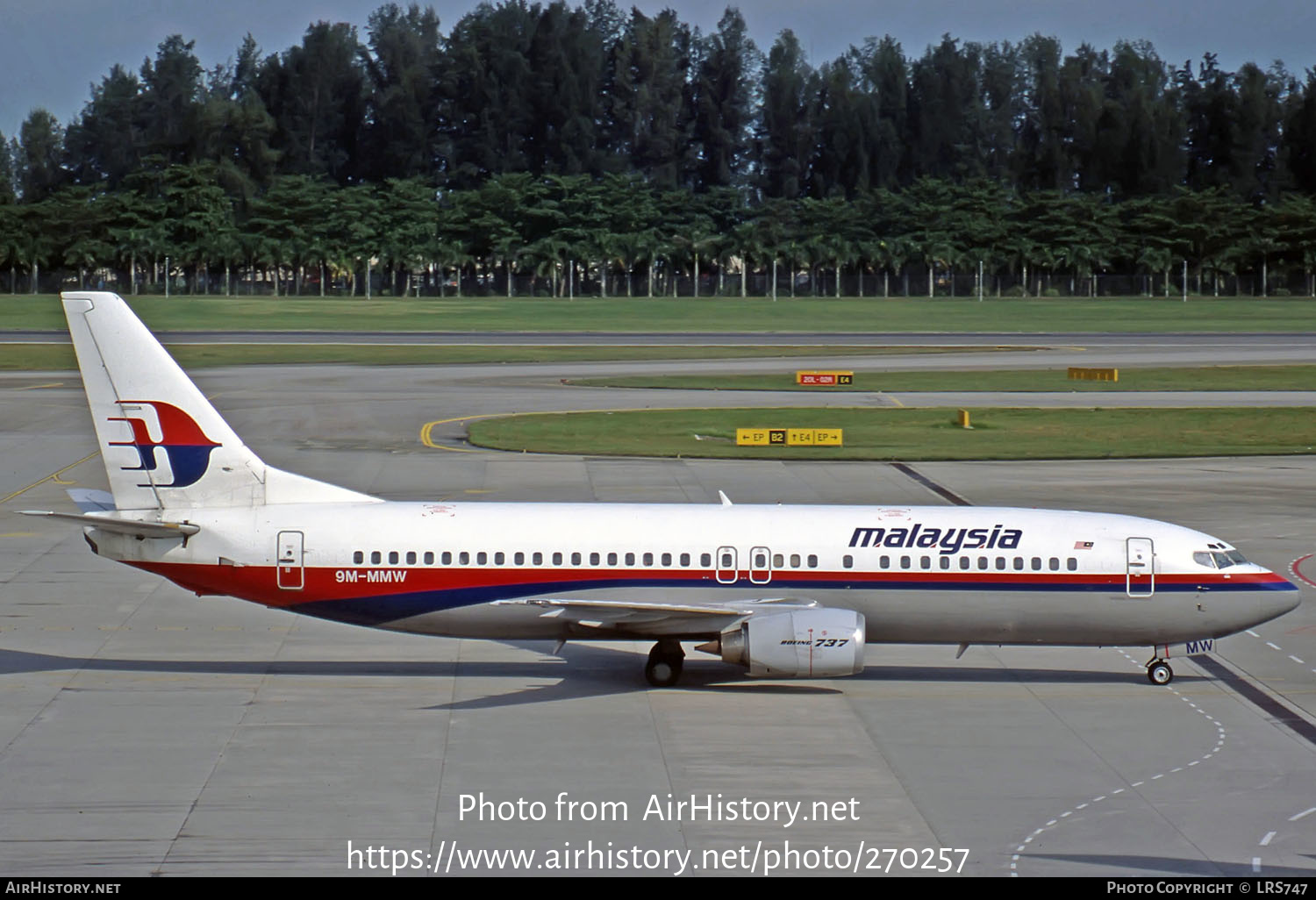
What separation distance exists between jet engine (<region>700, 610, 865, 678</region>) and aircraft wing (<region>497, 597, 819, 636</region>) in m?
0.58

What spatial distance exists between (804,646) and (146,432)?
1258 centimetres

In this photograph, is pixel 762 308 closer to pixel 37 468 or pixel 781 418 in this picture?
pixel 781 418

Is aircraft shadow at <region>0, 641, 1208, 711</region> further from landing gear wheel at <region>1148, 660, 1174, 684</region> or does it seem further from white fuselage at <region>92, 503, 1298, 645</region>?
white fuselage at <region>92, 503, 1298, 645</region>

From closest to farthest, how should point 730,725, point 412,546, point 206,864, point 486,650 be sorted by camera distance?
point 206,864 < point 730,725 < point 412,546 < point 486,650

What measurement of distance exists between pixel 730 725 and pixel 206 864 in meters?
9.39

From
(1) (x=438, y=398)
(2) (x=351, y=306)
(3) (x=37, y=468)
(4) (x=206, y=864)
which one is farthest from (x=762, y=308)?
(4) (x=206, y=864)

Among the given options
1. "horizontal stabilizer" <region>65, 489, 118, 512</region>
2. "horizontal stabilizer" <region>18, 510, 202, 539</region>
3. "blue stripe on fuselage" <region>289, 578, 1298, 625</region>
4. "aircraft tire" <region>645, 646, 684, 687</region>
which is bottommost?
"aircraft tire" <region>645, 646, 684, 687</region>

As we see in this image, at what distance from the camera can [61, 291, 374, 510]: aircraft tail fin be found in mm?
27688

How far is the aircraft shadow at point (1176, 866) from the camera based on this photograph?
1866cm

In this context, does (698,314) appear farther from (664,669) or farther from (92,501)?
(664,669)

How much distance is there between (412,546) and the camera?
1068 inches

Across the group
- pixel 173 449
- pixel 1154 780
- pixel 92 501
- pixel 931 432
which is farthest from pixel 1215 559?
pixel 931 432

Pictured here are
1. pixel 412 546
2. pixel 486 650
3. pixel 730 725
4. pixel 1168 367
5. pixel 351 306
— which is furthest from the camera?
pixel 351 306

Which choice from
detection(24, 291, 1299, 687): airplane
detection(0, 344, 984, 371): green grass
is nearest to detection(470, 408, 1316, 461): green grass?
detection(24, 291, 1299, 687): airplane
